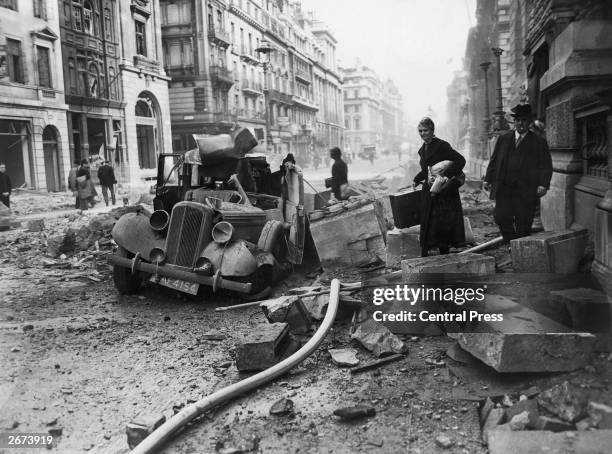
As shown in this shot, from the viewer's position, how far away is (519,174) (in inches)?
246

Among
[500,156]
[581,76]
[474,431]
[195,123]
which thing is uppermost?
[195,123]

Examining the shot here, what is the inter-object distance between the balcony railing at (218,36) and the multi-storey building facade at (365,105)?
91.2 ft

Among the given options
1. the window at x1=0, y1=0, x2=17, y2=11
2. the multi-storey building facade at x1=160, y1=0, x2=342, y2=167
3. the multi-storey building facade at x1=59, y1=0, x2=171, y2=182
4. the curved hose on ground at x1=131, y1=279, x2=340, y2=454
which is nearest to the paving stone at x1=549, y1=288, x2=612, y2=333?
the curved hose on ground at x1=131, y1=279, x2=340, y2=454

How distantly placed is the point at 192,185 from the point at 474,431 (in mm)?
6007

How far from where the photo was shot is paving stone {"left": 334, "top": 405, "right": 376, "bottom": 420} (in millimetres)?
3477

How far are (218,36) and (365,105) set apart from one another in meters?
37.3

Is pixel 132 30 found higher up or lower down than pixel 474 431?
higher up

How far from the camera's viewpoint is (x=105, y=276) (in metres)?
8.30

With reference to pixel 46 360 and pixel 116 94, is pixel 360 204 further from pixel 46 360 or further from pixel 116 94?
pixel 116 94

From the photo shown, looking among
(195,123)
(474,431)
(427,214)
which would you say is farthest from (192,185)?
(195,123)

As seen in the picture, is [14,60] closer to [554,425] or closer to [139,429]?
[139,429]


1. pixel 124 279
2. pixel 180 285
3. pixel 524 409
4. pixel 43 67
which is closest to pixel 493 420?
pixel 524 409

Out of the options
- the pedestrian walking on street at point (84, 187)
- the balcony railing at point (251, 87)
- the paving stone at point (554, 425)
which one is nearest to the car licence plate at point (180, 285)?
the paving stone at point (554, 425)

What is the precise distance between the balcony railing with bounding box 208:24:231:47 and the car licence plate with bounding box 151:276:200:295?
75.4ft
